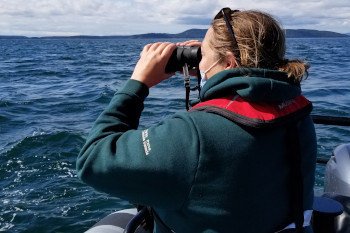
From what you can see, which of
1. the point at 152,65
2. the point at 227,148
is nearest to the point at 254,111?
the point at 227,148

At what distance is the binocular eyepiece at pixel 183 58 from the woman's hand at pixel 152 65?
0.06 meters

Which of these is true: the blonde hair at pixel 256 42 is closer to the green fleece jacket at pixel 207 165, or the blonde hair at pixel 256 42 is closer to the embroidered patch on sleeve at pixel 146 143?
the green fleece jacket at pixel 207 165

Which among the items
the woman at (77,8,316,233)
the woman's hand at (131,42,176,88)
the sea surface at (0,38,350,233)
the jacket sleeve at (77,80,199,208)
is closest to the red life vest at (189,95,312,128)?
the woman at (77,8,316,233)

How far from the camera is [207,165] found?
1.39 metres

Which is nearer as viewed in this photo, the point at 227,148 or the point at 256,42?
the point at 227,148

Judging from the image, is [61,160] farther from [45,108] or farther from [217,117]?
[217,117]

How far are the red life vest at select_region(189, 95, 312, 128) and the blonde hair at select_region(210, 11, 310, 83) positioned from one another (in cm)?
13

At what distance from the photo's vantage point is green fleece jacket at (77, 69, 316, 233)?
54.2 inches

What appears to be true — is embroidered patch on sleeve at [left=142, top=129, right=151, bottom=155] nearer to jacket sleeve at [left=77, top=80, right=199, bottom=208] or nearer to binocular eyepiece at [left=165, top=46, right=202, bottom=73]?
jacket sleeve at [left=77, top=80, right=199, bottom=208]

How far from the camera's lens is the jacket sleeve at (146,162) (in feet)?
4.49

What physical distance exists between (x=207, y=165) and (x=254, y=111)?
0.81ft

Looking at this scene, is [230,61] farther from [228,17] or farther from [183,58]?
[183,58]

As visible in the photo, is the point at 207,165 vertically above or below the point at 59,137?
above

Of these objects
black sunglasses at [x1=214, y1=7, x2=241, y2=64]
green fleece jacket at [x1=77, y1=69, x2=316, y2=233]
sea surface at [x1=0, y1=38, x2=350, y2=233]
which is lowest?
sea surface at [x1=0, y1=38, x2=350, y2=233]
